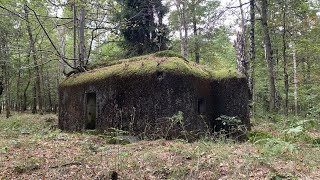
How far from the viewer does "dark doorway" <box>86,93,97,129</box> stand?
405 inches

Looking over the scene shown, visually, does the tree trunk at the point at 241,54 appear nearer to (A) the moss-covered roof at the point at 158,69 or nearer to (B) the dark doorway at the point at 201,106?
(A) the moss-covered roof at the point at 158,69

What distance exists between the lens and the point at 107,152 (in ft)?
19.4

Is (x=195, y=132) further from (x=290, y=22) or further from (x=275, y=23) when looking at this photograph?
(x=290, y=22)

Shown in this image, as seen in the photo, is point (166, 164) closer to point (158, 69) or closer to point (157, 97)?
point (157, 97)

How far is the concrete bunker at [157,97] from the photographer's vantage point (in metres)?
8.34

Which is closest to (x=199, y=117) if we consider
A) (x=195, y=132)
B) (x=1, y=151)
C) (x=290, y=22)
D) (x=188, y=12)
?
(x=195, y=132)

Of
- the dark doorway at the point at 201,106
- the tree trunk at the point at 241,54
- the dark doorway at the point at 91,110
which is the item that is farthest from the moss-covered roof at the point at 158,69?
the tree trunk at the point at 241,54

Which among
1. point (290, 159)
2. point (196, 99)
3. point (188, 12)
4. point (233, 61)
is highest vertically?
point (188, 12)

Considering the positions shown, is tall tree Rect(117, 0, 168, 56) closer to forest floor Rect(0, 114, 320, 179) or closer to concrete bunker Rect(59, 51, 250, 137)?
concrete bunker Rect(59, 51, 250, 137)

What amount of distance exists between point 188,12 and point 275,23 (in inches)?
266

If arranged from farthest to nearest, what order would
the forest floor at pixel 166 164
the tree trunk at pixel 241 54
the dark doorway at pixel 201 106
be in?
the tree trunk at pixel 241 54, the dark doorway at pixel 201 106, the forest floor at pixel 166 164

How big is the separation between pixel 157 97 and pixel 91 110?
330 cm

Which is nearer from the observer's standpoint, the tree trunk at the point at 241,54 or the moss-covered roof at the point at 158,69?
the moss-covered roof at the point at 158,69

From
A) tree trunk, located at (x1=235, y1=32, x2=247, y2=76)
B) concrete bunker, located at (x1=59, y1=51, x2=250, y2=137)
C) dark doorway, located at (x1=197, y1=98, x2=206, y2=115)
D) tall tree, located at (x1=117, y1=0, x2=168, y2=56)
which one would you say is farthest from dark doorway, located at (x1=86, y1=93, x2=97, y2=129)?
tree trunk, located at (x1=235, y1=32, x2=247, y2=76)
